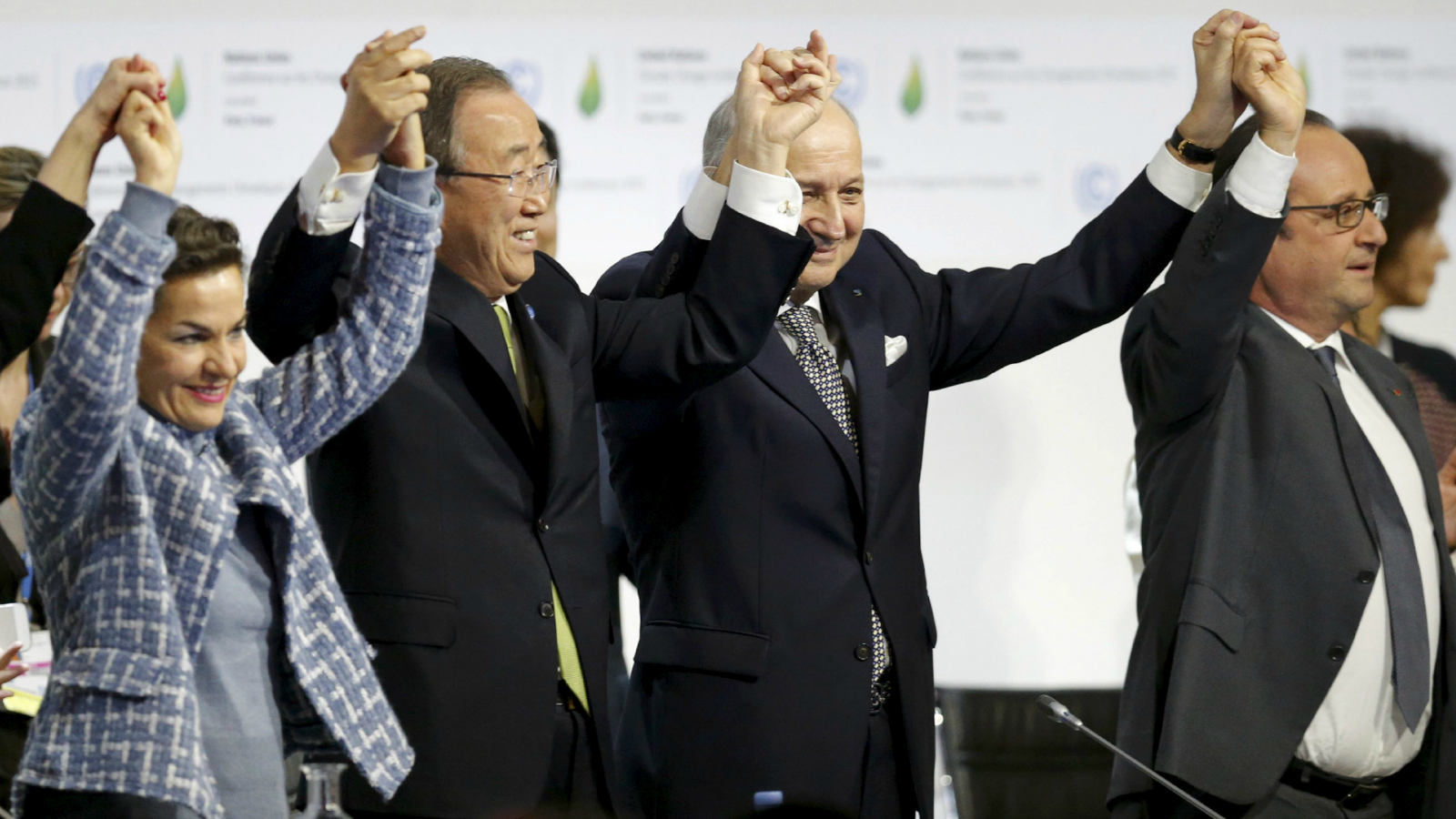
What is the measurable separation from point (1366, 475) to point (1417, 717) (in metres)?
0.35

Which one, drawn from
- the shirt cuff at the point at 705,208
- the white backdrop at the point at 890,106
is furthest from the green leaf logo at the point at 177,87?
the shirt cuff at the point at 705,208

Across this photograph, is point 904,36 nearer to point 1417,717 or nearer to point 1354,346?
point 1354,346

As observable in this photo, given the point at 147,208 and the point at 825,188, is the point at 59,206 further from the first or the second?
the point at 825,188

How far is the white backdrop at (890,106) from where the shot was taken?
3719mm

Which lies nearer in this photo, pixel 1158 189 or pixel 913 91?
pixel 1158 189

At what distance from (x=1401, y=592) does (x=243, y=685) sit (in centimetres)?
162

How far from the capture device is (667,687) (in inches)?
86.9

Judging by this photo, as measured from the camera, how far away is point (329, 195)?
1805 mm

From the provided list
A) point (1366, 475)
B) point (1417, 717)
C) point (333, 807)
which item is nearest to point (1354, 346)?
point (1366, 475)

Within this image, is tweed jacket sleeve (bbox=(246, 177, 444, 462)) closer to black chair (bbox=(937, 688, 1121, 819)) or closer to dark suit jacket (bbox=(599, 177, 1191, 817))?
dark suit jacket (bbox=(599, 177, 1191, 817))

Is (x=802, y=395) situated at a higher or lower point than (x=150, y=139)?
lower

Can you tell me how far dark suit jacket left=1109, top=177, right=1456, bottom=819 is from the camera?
232 cm

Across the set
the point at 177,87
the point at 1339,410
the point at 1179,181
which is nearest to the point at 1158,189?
the point at 1179,181

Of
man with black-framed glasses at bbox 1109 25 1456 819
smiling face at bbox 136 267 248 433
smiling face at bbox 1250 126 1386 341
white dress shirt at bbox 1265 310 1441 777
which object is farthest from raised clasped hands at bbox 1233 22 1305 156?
smiling face at bbox 136 267 248 433
